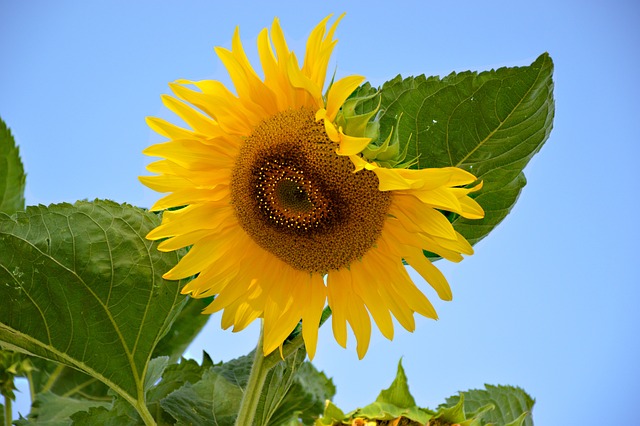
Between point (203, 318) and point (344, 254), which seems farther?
point (203, 318)

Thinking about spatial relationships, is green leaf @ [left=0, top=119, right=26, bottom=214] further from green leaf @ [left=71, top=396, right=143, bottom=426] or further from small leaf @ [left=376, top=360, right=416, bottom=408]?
small leaf @ [left=376, top=360, right=416, bottom=408]

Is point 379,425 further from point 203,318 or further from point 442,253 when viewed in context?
point 203,318

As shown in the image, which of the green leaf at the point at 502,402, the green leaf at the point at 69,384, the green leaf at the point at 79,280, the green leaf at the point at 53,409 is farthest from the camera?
the green leaf at the point at 69,384

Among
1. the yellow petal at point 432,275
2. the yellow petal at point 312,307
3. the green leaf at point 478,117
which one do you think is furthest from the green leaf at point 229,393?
the green leaf at point 478,117

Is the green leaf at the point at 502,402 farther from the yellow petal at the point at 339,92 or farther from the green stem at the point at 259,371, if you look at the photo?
the yellow petal at the point at 339,92

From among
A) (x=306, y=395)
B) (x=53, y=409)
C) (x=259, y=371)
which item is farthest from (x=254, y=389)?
(x=53, y=409)

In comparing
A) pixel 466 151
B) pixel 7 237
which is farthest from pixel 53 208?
pixel 466 151
